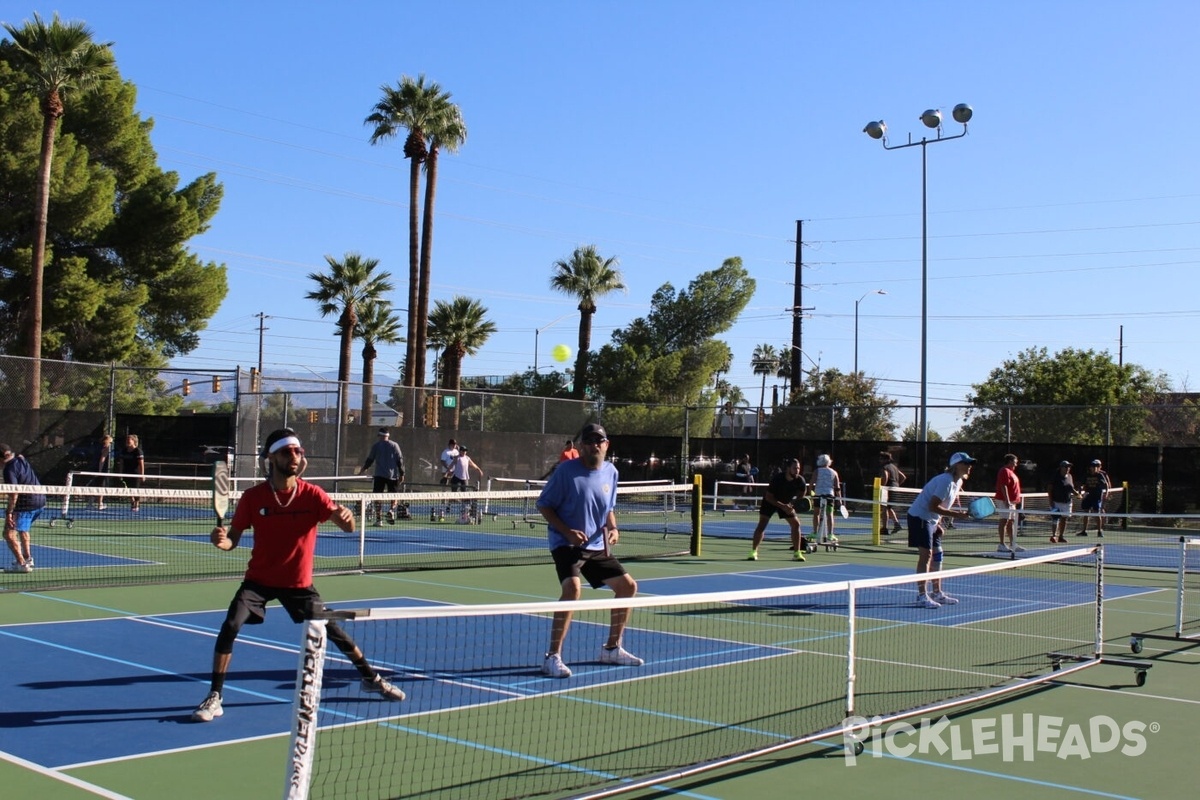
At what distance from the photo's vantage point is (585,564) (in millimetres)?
9391

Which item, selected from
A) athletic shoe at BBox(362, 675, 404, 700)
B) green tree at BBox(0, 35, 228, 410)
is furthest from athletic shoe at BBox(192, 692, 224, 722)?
green tree at BBox(0, 35, 228, 410)

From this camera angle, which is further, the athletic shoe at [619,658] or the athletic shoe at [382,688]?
the athletic shoe at [619,658]

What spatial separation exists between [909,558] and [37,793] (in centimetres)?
1749

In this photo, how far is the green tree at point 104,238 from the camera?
128 ft

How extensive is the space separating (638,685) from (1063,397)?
2035 inches

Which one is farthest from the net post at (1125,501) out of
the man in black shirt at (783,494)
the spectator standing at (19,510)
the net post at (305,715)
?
the net post at (305,715)

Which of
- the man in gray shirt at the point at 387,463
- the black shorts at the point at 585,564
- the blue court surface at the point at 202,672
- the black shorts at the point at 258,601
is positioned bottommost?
the blue court surface at the point at 202,672

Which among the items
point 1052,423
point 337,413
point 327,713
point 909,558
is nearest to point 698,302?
point 1052,423

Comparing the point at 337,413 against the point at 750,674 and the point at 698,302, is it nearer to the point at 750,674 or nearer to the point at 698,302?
the point at 750,674

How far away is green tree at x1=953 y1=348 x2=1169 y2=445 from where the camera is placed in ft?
136

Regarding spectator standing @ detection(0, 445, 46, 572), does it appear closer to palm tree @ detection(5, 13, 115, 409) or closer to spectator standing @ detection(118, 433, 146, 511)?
spectator standing @ detection(118, 433, 146, 511)

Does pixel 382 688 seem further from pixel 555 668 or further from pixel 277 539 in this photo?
pixel 555 668

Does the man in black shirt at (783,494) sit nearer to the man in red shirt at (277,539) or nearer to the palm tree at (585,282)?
the man in red shirt at (277,539)

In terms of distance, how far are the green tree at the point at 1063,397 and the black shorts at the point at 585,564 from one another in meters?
30.9
